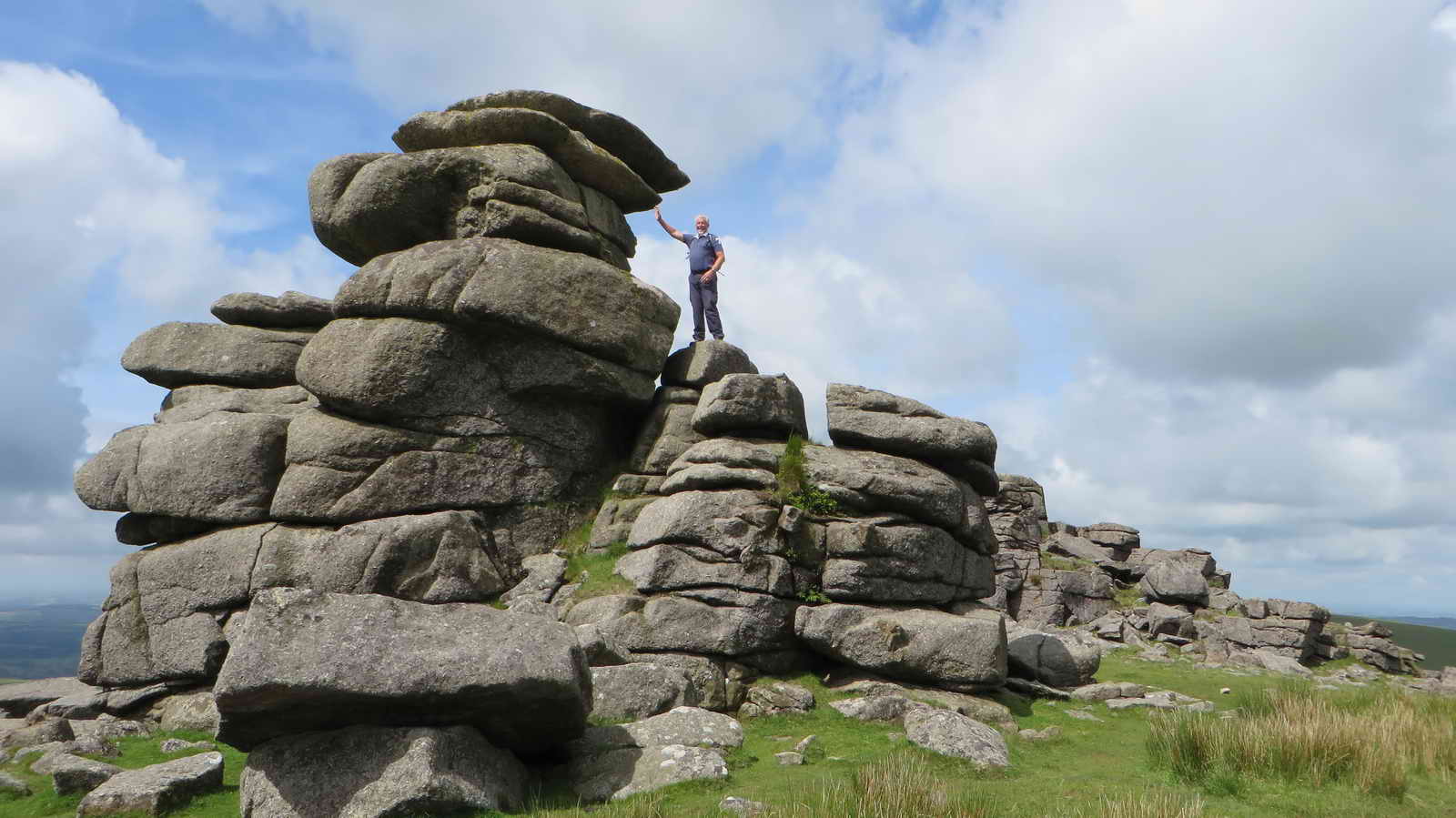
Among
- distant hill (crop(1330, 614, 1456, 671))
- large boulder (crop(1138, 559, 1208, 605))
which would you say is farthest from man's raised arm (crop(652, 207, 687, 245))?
distant hill (crop(1330, 614, 1456, 671))

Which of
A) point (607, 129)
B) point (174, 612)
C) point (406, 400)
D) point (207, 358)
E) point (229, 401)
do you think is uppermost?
point (607, 129)

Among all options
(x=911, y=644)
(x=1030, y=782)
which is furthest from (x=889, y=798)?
(x=911, y=644)

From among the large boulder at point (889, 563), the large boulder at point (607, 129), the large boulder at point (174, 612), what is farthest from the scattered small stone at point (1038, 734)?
the large boulder at point (607, 129)

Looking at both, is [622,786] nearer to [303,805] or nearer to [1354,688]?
[303,805]

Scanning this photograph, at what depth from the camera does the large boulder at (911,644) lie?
2098 cm

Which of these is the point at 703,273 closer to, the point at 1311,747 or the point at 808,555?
the point at 808,555

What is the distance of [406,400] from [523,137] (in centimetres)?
958

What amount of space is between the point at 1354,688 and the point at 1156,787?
1696cm

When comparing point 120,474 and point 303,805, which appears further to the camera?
point 120,474

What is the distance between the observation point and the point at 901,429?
80.6ft

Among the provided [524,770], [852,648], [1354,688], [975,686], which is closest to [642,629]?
[852,648]

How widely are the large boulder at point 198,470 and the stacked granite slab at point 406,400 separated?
5 centimetres

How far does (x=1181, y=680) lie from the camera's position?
27.6 metres

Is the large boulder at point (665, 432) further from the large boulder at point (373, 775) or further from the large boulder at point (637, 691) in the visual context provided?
the large boulder at point (373, 775)
